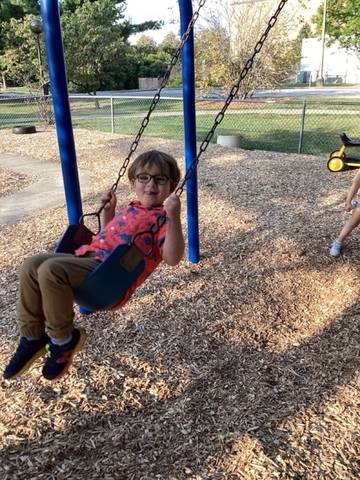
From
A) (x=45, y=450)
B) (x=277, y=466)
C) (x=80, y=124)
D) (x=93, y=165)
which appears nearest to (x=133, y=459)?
(x=45, y=450)

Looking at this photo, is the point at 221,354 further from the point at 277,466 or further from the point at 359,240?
the point at 359,240

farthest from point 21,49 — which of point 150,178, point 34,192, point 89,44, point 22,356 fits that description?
point 22,356

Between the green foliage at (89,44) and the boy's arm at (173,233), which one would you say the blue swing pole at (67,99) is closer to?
the boy's arm at (173,233)

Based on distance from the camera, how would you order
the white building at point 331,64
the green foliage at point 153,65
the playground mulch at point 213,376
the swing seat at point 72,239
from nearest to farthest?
the playground mulch at point 213,376 → the swing seat at point 72,239 → the green foliage at point 153,65 → the white building at point 331,64

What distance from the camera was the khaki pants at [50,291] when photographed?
5.67 feet

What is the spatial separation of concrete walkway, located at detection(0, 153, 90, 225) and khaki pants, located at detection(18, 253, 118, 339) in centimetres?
332

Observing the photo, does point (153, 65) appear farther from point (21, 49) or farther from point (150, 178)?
point (150, 178)

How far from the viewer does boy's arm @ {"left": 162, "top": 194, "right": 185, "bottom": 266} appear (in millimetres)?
1825

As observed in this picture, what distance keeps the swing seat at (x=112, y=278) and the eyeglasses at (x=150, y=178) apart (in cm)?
50

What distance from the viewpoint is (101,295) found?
1.77m

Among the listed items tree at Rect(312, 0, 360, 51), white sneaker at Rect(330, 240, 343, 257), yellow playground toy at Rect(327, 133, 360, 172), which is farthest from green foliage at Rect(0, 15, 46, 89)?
tree at Rect(312, 0, 360, 51)

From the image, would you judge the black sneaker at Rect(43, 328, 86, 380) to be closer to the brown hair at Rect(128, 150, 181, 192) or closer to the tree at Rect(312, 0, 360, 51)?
the brown hair at Rect(128, 150, 181, 192)

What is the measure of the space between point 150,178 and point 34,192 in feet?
14.3

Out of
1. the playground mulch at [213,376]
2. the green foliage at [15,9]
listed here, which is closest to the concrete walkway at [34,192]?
the playground mulch at [213,376]
